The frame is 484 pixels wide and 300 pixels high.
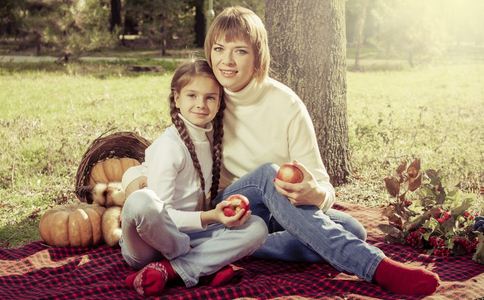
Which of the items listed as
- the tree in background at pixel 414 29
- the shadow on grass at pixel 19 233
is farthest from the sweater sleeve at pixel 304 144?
the tree in background at pixel 414 29

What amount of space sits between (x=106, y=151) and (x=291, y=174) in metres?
2.03

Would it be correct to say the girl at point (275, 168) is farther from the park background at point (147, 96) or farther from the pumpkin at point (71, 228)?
the pumpkin at point (71, 228)

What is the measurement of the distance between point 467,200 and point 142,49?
21927mm

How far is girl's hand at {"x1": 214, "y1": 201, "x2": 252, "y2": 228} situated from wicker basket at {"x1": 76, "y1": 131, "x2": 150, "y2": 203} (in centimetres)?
166

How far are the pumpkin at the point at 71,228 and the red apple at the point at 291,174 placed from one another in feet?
5.04

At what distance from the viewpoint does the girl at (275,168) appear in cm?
375

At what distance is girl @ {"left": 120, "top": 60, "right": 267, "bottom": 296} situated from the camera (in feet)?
12.1

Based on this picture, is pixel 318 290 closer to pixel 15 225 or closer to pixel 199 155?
pixel 199 155

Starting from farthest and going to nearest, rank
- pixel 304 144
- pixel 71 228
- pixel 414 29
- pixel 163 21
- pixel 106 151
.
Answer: pixel 163 21 < pixel 414 29 < pixel 106 151 < pixel 71 228 < pixel 304 144

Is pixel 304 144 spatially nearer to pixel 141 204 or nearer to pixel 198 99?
pixel 198 99

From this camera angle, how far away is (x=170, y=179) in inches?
152

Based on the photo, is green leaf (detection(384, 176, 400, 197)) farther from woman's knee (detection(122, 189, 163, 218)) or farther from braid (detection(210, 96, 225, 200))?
woman's knee (detection(122, 189, 163, 218))

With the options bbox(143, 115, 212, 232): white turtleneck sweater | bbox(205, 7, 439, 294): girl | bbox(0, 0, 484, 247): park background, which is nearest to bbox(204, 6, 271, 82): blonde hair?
bbox(205, 7, 439, 294): girl

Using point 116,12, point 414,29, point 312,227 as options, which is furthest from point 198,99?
point 116,12
